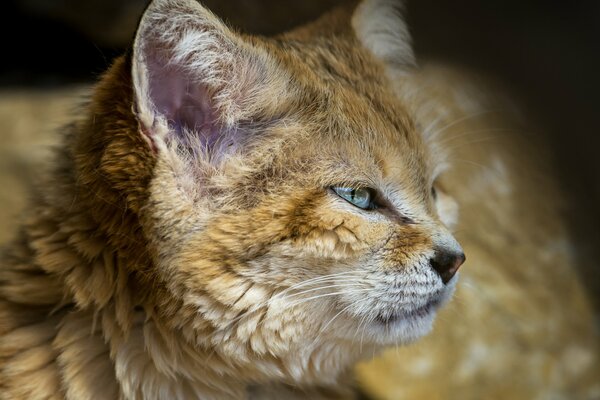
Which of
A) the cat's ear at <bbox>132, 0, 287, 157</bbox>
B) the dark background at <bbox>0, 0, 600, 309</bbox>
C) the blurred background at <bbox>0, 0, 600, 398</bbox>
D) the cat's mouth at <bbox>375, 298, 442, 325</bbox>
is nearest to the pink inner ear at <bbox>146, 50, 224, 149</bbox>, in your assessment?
the cat's ear at <bbox>132, 0, 287, 157</bbox>

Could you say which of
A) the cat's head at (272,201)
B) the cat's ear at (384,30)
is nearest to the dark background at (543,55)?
the cat's ear at (384,30)

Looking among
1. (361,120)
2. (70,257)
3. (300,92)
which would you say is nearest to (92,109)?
(70,257)

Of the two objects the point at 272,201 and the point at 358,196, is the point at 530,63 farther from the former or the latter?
the point at 272,201

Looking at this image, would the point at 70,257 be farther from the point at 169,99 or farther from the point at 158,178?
the point at 169,99

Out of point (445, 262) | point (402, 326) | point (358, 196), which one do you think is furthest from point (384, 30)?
point (402, 326)

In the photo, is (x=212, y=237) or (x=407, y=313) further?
(x=407, y=313)

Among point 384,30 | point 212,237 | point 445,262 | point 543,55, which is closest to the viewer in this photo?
point 212,237

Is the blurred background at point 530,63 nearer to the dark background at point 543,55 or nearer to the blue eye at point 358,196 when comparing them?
the dark background at point 543,55
